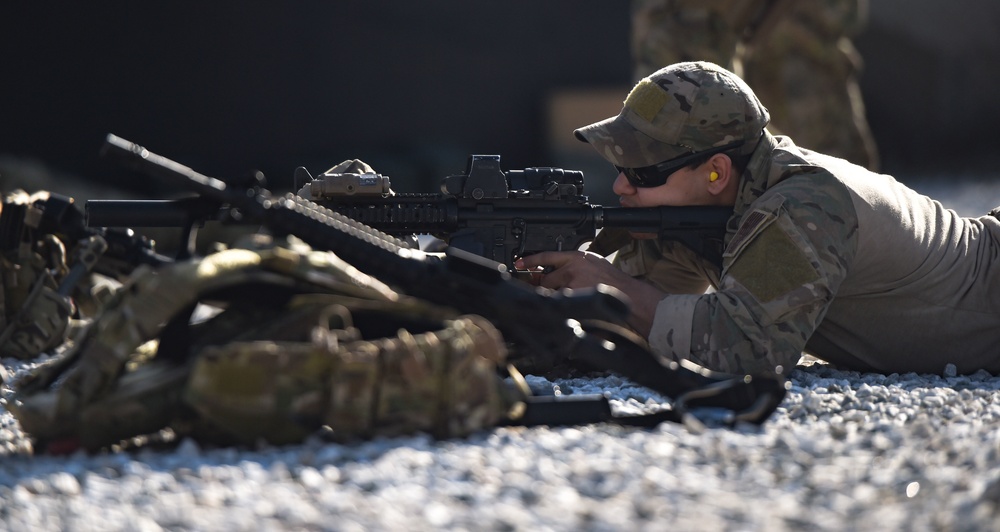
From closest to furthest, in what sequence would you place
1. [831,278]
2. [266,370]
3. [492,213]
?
[266,370] < [831,278] < [492,213]

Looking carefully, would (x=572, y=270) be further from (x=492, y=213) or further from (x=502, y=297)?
(x=502, y=297)

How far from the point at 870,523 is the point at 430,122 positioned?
10412 millimetres

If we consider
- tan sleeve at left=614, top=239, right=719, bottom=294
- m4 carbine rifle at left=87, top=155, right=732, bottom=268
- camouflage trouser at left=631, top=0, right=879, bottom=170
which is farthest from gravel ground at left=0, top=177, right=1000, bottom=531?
camouflage trouser at left=631, top=0, right=879, bottom=170

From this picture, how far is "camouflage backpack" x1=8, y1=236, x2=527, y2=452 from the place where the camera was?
286 centimetres

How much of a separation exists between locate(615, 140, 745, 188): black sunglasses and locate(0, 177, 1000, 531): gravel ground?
140 centimetres

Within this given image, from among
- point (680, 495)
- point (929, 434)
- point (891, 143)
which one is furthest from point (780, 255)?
point (891, 143)

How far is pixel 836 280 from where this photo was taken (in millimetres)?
4035

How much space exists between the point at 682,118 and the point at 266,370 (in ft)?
6.72

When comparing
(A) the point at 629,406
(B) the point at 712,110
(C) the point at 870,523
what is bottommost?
(A) the point at 629,406

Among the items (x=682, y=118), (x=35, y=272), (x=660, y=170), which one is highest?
(x=682, y=118)

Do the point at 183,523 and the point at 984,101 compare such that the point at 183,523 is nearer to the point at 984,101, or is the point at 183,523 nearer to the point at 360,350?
the point at 360,350

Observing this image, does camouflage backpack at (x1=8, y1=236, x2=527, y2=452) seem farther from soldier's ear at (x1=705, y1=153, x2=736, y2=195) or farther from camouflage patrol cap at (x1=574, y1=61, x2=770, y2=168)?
soldier's ear at (x1=705, y1=153, x2=736, y2=195)

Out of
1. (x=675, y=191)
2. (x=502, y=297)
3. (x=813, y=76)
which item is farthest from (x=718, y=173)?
(x=813, y=76)

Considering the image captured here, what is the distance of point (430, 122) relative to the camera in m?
12.5
